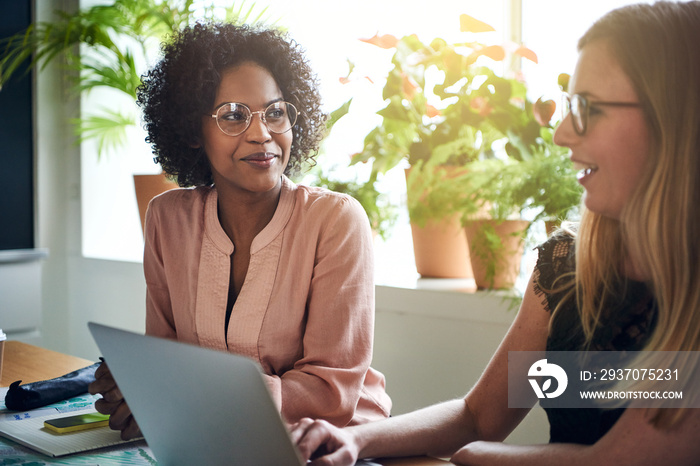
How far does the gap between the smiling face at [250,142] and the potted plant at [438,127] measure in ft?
1.67

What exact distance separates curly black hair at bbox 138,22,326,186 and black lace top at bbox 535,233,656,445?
2.53ft

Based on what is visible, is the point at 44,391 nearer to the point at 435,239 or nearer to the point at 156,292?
the point at 156,292

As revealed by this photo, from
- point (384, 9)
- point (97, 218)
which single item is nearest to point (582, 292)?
point (384, 9)

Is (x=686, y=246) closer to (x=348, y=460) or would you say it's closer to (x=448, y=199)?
(x=348, y=460)

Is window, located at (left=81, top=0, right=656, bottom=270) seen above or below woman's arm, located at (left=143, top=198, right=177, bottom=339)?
above

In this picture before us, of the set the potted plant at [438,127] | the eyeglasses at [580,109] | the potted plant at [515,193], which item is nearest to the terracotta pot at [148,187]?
the potted plant at [438,127]

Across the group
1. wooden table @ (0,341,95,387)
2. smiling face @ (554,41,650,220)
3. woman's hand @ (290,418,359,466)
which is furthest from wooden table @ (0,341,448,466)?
smiling face @ (554,41,650,220)

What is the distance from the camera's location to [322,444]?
3.13ft

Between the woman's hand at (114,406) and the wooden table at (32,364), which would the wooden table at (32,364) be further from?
the woman's hand at (114,406)

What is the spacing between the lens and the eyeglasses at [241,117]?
147cm

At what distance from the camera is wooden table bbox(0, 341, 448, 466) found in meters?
1.49

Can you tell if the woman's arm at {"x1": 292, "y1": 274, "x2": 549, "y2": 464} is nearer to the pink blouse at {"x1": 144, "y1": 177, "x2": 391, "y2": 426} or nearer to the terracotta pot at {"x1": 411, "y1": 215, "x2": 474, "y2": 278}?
the pink blouse at {"x1": 144, "y1": 177, "x2": 391, "y2": 426}

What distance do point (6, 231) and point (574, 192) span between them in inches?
114

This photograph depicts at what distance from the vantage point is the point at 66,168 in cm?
359
